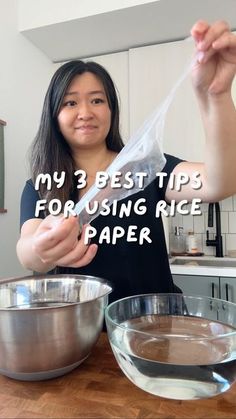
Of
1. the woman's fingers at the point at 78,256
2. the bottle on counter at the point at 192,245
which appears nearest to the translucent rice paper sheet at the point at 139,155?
the woman's fingers at the point at 78,256

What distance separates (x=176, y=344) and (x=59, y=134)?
22.3 inches

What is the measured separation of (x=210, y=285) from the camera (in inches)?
57.9

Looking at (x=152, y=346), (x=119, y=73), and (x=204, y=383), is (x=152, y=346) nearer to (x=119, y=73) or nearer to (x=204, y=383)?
(x=204, y=383)

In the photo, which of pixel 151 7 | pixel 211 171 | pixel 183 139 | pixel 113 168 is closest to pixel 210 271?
pixel 183 139

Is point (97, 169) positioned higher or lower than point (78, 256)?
higher

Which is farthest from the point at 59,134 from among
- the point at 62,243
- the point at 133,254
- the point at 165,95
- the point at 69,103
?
the point at 165,95

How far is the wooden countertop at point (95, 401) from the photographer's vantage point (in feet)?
1.22

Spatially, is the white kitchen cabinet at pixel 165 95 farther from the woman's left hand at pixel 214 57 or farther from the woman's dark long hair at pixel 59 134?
the woman's left hand at pixel 214 57

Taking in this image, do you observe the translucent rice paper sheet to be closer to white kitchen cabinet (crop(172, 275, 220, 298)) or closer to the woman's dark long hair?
the woman's dark long hair

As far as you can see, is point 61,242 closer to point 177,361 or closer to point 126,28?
point 177,361

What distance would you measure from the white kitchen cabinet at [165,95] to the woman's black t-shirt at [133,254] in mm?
980

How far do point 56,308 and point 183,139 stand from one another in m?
1.45

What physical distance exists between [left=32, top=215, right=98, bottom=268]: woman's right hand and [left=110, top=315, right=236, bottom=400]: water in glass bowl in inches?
4.7

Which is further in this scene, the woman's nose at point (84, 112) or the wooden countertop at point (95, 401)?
the woman's nose at point (84, 112)
